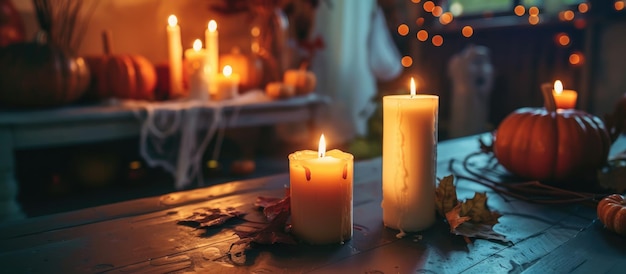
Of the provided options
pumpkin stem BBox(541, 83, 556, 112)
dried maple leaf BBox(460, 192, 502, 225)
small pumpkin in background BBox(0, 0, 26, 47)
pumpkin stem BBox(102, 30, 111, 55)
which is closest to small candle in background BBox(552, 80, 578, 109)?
pumpkin stem BBox(541, 83, 556, 112)

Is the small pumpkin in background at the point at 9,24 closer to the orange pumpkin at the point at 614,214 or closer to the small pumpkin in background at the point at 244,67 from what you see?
the small pumpkin in background at the point at 244,67

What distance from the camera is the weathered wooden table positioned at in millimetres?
586

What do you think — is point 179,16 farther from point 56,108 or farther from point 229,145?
point 56,108

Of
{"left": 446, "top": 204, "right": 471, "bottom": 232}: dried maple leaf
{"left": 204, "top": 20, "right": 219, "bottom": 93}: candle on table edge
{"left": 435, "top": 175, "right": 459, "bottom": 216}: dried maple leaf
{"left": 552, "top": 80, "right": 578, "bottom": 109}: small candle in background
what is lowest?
{"left": 446, "top": 204, "right": 471, "bottom": 232}: dried maple leaf

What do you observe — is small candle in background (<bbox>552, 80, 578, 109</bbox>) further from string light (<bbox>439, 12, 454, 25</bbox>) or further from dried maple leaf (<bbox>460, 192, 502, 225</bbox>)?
string light (<bbox>439, 12, 454, 25</bbox>)

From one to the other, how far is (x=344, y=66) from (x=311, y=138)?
1.51 ft

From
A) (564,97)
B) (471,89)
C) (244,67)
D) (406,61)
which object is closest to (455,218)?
(564,97)

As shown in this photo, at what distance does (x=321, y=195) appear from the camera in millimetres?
625

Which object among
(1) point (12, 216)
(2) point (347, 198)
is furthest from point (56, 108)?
(2) point (347, 198)

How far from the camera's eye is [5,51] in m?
1.66

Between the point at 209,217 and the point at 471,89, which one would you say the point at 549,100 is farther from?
the point at 471,89

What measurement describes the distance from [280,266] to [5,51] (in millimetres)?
1515

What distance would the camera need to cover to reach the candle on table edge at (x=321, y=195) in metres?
0.62

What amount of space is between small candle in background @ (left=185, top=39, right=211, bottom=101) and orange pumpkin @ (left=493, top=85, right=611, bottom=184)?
124 centimetres
